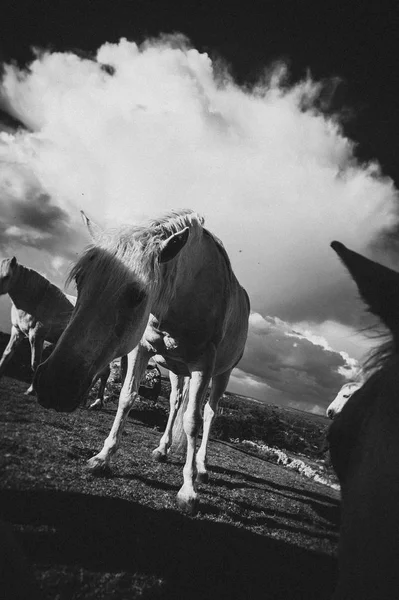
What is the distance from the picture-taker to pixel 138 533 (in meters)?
2.36

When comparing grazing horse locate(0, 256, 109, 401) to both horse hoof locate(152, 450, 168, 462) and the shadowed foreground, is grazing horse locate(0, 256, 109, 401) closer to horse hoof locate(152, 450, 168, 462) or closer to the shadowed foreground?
horse hoof locate(152, 450, 168, 462)

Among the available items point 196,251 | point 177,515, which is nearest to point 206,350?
point 196,251

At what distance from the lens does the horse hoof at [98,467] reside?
11.0 ft

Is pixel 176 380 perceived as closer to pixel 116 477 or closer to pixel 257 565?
pixel 116 477

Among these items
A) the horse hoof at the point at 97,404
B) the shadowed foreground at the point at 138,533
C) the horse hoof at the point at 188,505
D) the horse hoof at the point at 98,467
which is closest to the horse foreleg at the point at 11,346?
the horse hoof at the point at 97,404

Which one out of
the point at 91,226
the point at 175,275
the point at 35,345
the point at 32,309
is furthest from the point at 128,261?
the point at 35,345

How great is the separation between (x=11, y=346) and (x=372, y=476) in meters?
8.99

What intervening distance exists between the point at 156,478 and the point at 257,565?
1856 millimetres

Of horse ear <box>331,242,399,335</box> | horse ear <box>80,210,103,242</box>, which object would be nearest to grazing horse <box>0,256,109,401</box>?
horse ear <box>80,210,103,242</box>

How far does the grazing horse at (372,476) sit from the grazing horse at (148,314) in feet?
6.10

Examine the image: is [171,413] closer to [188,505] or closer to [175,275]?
[188,505]

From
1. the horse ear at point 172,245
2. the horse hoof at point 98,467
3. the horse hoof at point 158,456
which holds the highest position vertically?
the horse ear at point 172,245

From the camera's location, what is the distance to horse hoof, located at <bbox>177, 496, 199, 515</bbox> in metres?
3.16

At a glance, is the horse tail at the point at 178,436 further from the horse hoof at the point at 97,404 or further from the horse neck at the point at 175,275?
the horse hoof at the point at 97,404
